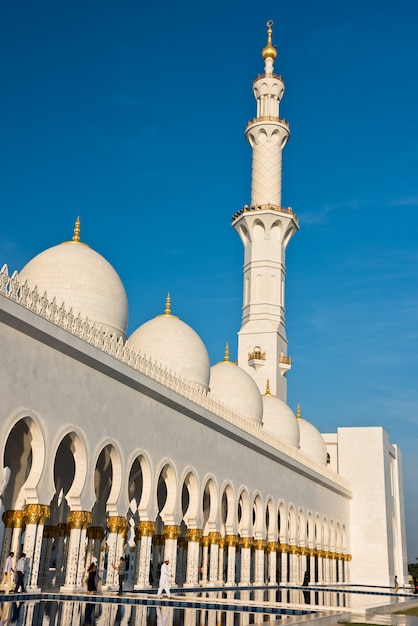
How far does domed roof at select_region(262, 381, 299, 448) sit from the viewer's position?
101 feet

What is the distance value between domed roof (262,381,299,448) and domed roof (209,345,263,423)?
139 inches

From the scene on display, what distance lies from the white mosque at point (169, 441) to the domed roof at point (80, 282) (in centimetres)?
4

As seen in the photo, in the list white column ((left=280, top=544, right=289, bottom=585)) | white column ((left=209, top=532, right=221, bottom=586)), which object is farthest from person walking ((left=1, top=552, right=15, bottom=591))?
white column ((left=280, top=544, right=289, bottom=585))

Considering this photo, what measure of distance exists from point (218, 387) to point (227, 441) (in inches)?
176

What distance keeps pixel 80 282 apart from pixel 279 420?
15.1 meters

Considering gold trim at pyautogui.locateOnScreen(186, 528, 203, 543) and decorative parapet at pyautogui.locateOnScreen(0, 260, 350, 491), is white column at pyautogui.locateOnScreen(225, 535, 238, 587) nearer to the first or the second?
gold trim at pyautogui.locateOnScreen(186, 528, 203, 543)

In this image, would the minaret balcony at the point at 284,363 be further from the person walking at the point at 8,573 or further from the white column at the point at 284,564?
the person walking at the point at 8,573

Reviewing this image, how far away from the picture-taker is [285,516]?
27.0 metres

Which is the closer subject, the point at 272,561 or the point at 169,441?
the point at 169,441

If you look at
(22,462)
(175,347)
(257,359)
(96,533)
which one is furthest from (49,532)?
(257,359)

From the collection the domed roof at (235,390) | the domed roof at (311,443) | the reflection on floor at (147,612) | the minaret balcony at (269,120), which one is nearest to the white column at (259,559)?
the domed roof at (235,390)

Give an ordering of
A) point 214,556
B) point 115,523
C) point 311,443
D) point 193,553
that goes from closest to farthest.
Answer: point 115,523 → point 193,553 → point 214,556 → point 311,443

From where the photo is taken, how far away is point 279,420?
31.1 meters

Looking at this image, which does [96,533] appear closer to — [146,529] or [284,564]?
[146,529]
